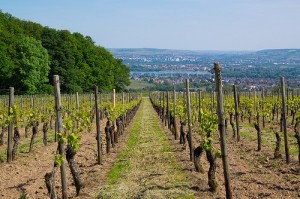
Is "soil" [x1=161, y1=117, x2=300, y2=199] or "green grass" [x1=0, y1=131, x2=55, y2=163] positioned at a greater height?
"soil" [x1=161, y1=117, x2=300, y2=199]

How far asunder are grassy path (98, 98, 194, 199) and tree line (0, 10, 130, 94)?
3871 cm

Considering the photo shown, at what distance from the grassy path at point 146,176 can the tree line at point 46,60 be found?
3871 centimetres

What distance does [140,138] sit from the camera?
66.4 ft

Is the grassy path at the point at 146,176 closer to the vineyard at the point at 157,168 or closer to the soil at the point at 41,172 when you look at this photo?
the vineyard at the point at 157,168

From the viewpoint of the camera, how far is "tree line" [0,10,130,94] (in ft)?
175

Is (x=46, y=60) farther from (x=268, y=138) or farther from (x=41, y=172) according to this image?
(x=41, y=172)

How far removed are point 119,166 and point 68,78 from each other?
51.0 metres

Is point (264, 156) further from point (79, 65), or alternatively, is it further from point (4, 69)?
point (79, 65)

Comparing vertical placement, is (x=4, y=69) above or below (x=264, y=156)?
above

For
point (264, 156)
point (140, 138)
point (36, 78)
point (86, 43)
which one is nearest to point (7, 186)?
point (264, 156)

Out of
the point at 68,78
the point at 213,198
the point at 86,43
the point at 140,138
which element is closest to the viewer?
the point at 213,198

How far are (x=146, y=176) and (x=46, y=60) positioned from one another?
4959 cm

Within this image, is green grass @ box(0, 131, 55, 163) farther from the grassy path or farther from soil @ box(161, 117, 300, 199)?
soil @ box(161, 117, 300, 199)

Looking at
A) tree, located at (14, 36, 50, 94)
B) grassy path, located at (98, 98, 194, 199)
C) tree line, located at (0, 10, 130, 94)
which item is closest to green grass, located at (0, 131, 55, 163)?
grassy path, located at (98, 98, 194, 199)
